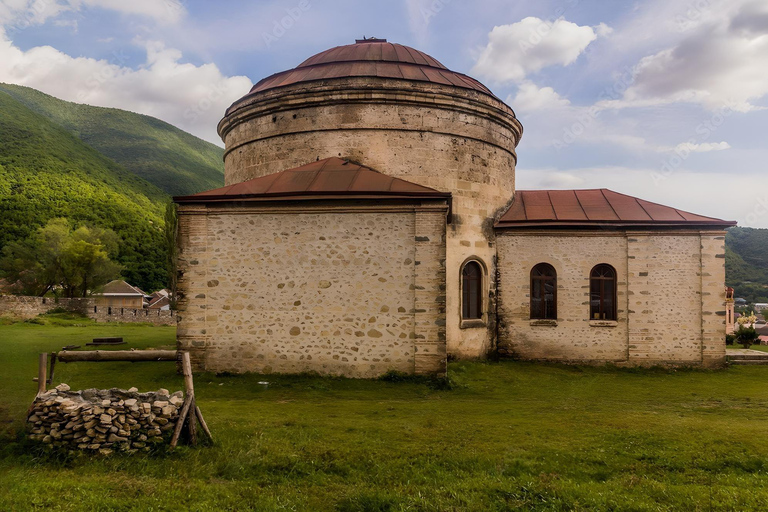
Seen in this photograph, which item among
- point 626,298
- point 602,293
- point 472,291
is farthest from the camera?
point 602,293

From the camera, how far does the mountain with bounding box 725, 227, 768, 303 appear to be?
55812mm

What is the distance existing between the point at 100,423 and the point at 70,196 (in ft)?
168

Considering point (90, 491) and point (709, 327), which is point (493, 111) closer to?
point (709, 327)

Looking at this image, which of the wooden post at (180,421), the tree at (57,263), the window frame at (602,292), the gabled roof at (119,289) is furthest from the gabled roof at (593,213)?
the gabled roof at (119,289)

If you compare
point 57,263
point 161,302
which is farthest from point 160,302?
point 57,263

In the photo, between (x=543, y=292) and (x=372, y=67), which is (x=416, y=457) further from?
(x=372, y=67)

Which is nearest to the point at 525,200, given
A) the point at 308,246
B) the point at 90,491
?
the point at 308,246

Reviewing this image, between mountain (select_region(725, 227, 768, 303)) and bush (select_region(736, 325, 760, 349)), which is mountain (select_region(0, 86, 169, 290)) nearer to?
bush (select_region(736, 325, 760, 349))

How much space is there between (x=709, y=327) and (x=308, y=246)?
11163 millimetres

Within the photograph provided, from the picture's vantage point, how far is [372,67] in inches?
540

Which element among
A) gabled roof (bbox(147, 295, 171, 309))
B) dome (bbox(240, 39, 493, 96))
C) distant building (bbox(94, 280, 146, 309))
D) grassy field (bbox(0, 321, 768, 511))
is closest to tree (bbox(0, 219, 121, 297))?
distant building (bbox(94, 280, 146, 309))

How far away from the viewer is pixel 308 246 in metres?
10.5

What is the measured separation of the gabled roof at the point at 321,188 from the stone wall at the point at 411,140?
4.12ft

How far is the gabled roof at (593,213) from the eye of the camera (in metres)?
13.4
